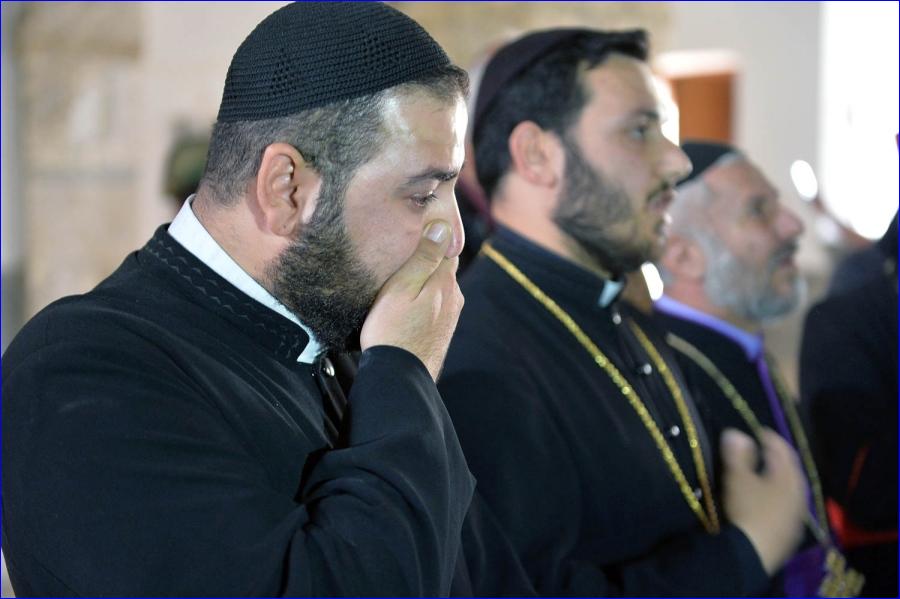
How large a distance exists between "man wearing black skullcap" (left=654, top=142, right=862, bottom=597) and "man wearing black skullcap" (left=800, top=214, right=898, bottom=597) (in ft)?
0.28

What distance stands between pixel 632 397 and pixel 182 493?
1.31 metres

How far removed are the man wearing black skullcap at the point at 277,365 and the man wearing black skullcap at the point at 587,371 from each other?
56 cm

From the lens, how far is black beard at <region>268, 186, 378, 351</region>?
144cm

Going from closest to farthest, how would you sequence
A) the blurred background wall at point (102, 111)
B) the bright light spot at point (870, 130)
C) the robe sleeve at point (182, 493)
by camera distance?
1. the robe sleeve at point (182, 493)
2. the bright light spot at point (870, 130)
3. the blurred background wall at point (102, 111)

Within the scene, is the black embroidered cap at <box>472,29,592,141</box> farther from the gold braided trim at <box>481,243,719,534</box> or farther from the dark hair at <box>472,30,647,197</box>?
the gold braided trim at <box>481,243,719,534</box>

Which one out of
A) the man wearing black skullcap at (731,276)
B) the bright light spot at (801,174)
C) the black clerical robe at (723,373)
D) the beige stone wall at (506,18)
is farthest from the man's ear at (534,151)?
the bright light spot at (801,174)

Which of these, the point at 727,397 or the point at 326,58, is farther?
the point at 727,397

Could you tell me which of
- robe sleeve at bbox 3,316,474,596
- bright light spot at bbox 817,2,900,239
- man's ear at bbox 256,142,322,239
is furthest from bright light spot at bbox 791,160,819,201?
robe sleeve at bbox 3,316,474,596

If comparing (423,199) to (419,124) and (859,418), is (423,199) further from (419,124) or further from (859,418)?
(859,418)

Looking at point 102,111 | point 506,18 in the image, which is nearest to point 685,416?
point 506,18

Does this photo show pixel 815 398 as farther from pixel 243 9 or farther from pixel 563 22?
pixel 563 22

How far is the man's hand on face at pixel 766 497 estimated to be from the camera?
2.28m

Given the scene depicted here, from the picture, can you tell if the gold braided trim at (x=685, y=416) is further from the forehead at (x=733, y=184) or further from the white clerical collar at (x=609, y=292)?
the forehead at (x=733, y=184)

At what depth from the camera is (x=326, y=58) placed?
4.71 feet
